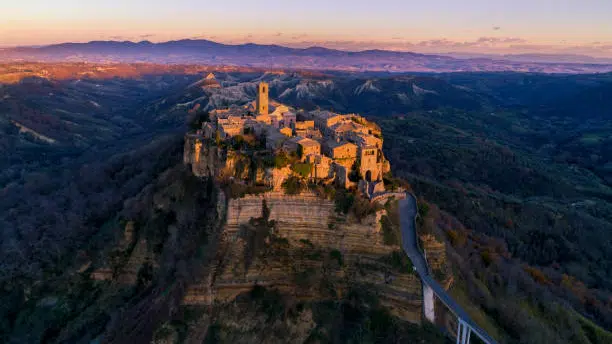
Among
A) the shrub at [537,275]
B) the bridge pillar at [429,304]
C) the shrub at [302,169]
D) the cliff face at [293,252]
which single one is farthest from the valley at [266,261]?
the shrub at [302,169]

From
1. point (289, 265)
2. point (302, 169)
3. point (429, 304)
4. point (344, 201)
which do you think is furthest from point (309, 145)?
point (429, 304)

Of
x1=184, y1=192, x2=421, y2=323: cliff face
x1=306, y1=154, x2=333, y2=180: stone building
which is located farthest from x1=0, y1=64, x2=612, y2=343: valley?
x1=306, y1=154, x2=333, y2=180: stone building

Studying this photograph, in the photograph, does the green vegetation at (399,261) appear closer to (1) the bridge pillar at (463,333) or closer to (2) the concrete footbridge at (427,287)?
(2) the concrete footbridge at (427,287)

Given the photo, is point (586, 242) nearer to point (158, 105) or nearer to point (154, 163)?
point (154, 163)

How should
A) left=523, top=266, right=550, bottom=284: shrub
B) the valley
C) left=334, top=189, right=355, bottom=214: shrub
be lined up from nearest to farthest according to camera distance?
the valley → left=334, top=189, right=355, bottom=214: shrub → left=523, top=266, right=550, bottom=284: shrub

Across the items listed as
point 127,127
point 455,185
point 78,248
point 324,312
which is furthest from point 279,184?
point 127,127

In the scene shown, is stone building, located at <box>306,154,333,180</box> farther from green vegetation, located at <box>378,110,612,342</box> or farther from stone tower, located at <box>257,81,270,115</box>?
stone tower, located at <box>257,81,270,115</box>

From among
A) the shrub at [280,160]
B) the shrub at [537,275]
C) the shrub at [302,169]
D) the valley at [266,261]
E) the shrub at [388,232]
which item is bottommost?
the shrub at [537,275]
